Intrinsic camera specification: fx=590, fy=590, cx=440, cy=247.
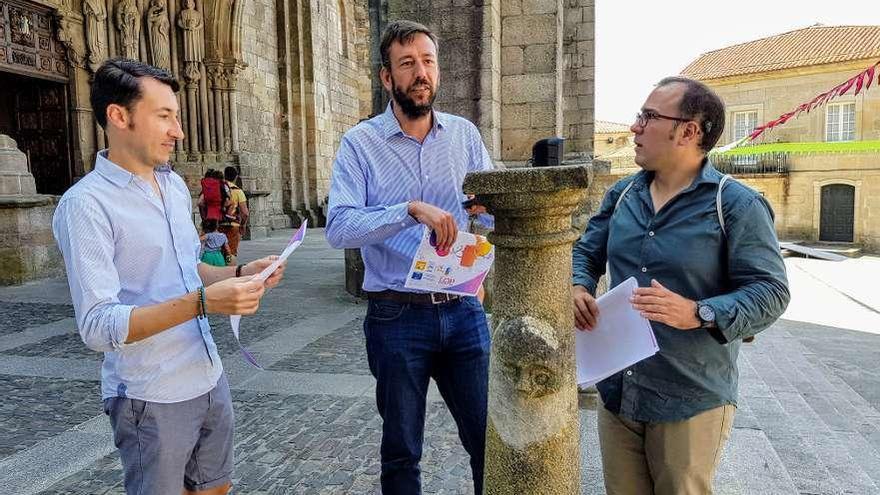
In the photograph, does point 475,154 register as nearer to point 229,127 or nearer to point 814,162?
point 229,127

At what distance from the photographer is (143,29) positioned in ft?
44.1

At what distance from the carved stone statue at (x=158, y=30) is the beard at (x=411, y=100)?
43.3 feet

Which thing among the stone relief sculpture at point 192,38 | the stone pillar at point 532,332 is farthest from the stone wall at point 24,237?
the stone pillar at point 532,332

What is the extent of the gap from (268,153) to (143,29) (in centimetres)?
504

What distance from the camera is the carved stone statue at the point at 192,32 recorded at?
14.3 metres

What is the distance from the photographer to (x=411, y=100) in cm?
220

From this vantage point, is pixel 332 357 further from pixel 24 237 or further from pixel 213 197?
pixel 24 237

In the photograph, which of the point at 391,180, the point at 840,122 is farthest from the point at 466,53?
the point at 840,122

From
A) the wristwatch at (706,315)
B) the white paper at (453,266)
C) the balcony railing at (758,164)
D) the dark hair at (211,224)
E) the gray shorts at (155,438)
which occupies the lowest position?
the gray shorts at (155,438)

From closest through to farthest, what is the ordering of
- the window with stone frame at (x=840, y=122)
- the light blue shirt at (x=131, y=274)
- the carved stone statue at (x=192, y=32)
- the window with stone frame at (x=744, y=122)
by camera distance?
the light blue shirt at (x=131, y=274) → the carved stone statue at (x=192, y=32) → the window with stone frame at (x=840, y=122) → the window with stone frame at (x=744, y=122)

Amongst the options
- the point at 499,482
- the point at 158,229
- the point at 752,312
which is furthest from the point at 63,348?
the point at 752,312

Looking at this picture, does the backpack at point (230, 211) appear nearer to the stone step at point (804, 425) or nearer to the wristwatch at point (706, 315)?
Answer: the stone step at point (804, 425)

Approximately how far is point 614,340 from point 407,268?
78 cm

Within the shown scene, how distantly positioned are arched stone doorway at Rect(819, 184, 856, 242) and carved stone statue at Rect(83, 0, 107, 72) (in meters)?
34.8
